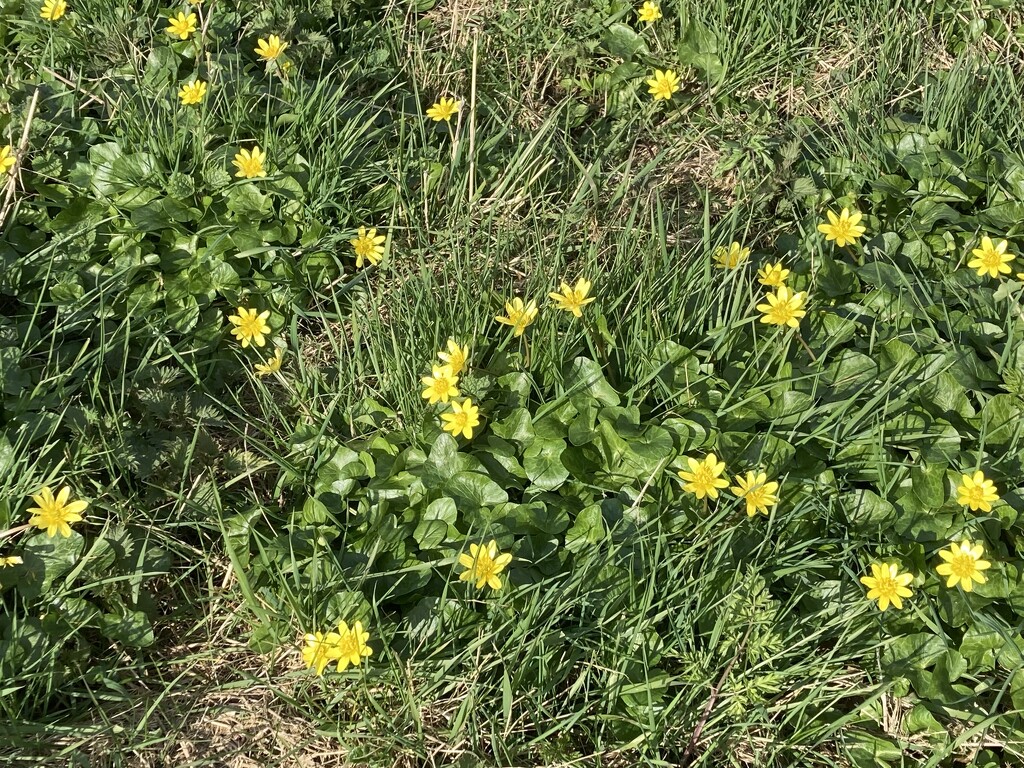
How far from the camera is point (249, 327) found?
8.88 ft

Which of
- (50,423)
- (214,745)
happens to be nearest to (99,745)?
(214,745)

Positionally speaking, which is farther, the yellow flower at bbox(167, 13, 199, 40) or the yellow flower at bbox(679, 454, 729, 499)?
the yellow flower at bbox(167, 13, 199, 40)

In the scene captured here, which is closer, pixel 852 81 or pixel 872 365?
pixel 872 365

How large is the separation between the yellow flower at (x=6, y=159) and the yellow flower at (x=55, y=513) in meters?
1.17

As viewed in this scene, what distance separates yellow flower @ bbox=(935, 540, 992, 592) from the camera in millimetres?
2186

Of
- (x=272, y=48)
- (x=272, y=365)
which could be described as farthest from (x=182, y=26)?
(x=272, y=365)

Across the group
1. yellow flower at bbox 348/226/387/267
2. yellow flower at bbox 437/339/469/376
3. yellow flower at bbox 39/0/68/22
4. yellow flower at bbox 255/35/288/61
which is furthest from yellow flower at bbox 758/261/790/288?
yellow flower at bbox 39/0/68/22

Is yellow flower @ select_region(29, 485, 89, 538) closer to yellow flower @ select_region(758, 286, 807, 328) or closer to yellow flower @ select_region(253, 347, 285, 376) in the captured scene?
yellow flower @ select_region(253, 347, 285, 376)

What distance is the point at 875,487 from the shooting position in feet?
8.09

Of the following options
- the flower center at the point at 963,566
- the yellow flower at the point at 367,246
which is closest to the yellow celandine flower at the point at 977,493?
the flower center at the point at 963,566

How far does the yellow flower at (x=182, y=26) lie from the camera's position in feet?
10.6

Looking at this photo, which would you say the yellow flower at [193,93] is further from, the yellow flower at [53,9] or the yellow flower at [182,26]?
the yellow flower at [53,9]

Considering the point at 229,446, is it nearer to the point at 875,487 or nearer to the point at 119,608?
the point at 119,608

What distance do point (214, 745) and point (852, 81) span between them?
3.24m
